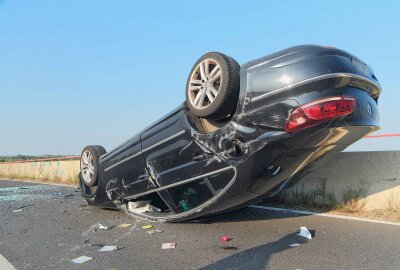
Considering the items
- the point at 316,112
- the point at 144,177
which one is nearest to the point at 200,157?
the point at 144,177

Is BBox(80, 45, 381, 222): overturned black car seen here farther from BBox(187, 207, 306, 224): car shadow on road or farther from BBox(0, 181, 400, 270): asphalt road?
BBox(187, 207, 306, 224): car shadow on road

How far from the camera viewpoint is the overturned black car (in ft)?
11.3

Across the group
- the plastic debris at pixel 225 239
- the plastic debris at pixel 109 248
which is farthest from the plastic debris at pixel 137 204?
the plastic debris at pixel 225 239

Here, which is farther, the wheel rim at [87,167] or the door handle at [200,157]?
the wheel rim at [87,167]

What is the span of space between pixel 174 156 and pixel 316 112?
1.81 meters

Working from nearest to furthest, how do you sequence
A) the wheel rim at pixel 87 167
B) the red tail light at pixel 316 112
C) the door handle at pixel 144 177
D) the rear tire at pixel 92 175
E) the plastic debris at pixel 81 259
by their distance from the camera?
the red tail light at pixel 316 112
the plastic debris at pixel 81 259
the door handle at pixel 144 177
the rear tire at pixel 92 175
the wheel rim at pixel 87 167

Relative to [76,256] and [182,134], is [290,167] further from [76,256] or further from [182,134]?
[76,256]

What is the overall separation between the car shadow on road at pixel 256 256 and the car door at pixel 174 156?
0.79 meters

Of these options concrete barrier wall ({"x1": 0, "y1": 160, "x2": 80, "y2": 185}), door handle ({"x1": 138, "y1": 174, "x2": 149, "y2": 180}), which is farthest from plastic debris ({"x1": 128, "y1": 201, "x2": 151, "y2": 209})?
concrete barrier wall ({"x1": 0, "y1": 160, "x2": 80, "y2": 185})

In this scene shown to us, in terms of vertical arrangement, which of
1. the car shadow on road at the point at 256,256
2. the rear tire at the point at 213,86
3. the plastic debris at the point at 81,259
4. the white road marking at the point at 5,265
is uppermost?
the rear tire at the point at 213,86

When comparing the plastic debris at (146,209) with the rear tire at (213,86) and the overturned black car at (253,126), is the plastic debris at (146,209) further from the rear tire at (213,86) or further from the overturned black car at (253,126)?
the rear tire at (213,86)

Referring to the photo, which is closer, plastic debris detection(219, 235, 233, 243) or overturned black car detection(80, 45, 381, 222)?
overturned black car detection(80, 45, 381, 222)

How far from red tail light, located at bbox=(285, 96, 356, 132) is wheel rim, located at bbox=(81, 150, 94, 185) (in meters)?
3.87

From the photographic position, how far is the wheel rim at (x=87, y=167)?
20.7 ft
